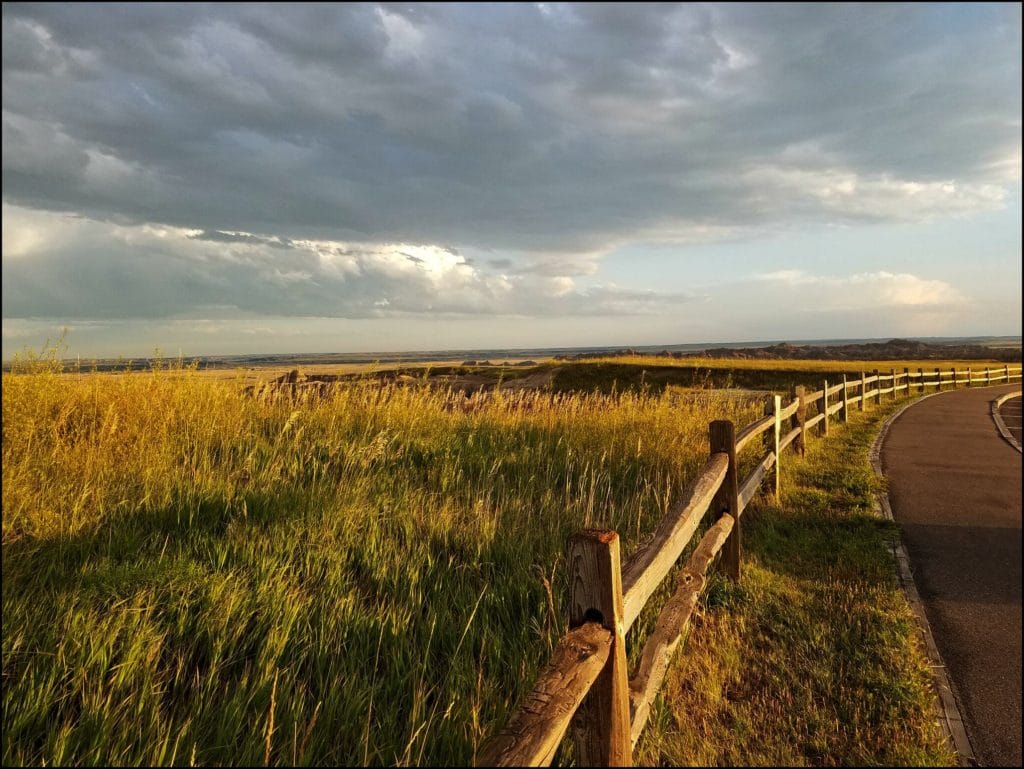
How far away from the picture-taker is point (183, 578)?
3508 millimetres

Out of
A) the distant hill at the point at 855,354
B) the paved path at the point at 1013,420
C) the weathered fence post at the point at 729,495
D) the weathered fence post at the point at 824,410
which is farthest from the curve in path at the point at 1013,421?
the distant hill at the point at 855,354

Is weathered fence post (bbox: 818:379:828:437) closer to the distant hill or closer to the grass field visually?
the grass field

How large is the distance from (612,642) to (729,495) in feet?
10.8

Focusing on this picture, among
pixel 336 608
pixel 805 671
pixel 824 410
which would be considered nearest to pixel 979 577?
pixel 805 671

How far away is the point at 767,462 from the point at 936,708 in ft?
13.2

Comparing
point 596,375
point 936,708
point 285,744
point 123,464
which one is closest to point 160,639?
point 285,744

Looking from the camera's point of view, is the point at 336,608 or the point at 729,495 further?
the point at 729,495

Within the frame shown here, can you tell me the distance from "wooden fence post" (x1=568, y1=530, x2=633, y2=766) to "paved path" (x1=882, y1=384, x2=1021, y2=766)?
3.43ft

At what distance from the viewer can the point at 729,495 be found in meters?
5.15

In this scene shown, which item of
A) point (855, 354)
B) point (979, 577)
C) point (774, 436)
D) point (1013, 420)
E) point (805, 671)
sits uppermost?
point (979, 577)

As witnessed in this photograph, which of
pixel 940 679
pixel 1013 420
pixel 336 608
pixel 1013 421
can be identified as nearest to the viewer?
pixel 940 679

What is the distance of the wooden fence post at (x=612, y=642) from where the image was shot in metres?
2.16

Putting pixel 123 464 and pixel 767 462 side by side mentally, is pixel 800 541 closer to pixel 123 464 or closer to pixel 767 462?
pixel 767 462

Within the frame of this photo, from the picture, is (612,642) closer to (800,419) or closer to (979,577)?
(979,577)
